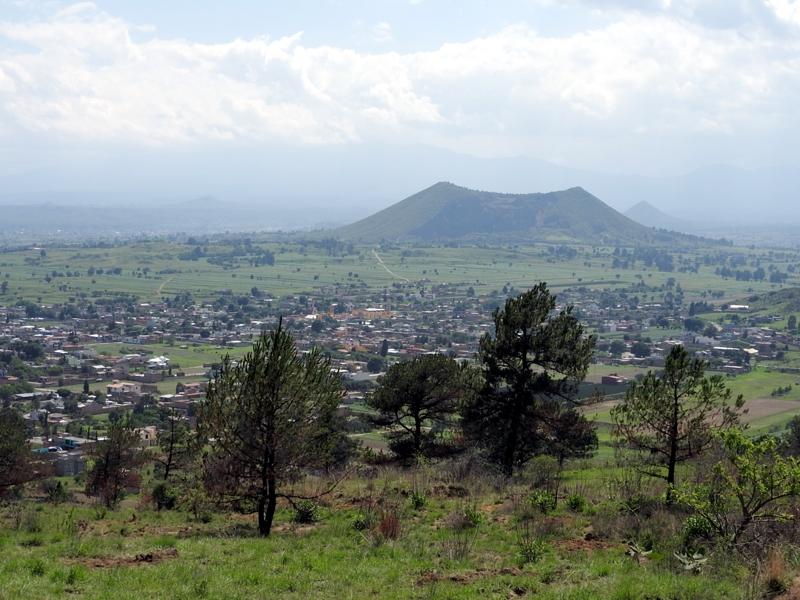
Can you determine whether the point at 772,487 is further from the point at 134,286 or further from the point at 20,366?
the point at 134,286

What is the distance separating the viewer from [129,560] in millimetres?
11148

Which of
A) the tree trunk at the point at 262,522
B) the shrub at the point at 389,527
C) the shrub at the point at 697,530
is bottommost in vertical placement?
the tree trunk at the point at 262,522

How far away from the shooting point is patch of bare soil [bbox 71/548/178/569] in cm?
1092

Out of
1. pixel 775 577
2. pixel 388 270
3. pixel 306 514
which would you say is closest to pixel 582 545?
pixel 775 577

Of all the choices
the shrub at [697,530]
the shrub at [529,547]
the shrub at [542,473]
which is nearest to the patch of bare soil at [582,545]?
the shrub at [529,547]

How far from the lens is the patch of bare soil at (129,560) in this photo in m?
10.9

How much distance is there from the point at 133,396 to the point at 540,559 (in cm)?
5527

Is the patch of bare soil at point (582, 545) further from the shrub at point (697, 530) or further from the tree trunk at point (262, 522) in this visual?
the tree trunk at point (262, 522)

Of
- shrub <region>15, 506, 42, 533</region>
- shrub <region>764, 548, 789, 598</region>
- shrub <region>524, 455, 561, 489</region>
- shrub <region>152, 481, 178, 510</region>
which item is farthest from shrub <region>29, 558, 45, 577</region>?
shrub <region>524, 455, 561, 489</region>

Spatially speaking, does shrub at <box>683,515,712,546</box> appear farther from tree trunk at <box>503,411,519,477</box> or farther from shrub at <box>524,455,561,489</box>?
tree trunk at <box>503,411,519,477</box>

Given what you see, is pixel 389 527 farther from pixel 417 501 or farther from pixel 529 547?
pixel 529 547

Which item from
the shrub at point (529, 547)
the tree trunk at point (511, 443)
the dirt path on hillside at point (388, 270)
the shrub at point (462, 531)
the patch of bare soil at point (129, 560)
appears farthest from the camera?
the dirt path on hillside at point (388, 270)

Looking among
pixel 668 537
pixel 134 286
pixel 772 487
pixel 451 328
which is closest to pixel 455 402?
pixel 668 537

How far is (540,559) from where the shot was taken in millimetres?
10789
